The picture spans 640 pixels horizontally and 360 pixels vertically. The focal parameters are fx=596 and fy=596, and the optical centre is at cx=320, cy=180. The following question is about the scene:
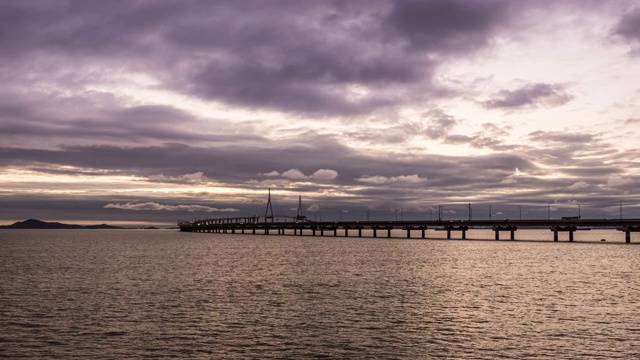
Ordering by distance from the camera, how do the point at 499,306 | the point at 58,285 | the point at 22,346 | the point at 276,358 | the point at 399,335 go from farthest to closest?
the point at 58,285 < the point at 499,306 < the point at 399,335 < the point at 22,346 < the point at 276,358

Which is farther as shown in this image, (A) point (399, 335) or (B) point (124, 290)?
(B) point (124, 290)

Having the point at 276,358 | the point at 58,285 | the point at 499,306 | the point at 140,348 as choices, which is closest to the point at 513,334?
the point at 499,306

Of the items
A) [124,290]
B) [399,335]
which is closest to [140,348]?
[399,335]

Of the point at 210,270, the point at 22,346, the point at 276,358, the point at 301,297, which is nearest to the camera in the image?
the point at 276,358

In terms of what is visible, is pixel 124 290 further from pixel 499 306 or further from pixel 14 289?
pixel 499 306

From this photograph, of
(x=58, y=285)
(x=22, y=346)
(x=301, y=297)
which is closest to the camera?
(x=22, y=346)

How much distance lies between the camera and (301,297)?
58562 millimetres

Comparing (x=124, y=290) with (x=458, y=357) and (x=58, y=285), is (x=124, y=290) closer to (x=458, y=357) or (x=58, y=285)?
(x=58, y=285)

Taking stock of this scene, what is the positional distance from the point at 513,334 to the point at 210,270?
59.0 metres

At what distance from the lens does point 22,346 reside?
3600 centimetres

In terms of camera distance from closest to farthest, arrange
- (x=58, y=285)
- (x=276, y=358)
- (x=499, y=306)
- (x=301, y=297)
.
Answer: (x=276, y=358) → (x=499, y=306) → (x=301, y=297) → (x=58, y=285)

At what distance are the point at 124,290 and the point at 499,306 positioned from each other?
38.7 metres

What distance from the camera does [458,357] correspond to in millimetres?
33875

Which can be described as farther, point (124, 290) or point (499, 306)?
point (124, 290)
